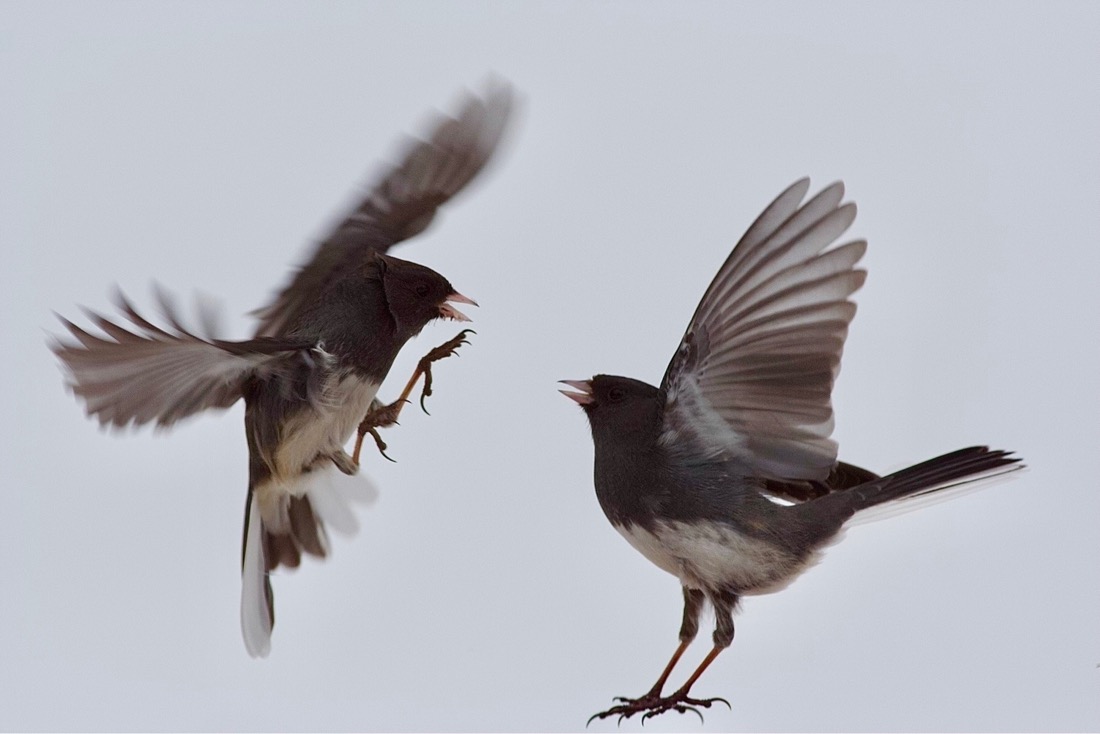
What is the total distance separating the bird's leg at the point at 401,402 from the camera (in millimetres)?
2035

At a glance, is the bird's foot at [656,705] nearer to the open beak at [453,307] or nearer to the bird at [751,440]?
the bird at [751,440]

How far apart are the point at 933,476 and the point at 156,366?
3.76ft

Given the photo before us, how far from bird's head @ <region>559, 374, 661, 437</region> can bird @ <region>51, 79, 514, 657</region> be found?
247 millimetres

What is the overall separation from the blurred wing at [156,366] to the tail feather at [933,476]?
0.91 m

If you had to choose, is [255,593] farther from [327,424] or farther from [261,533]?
[327,424]

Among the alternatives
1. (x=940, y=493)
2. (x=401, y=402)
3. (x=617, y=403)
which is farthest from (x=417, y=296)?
(x=940, y=493)

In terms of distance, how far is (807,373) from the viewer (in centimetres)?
173

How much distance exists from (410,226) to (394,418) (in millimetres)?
362

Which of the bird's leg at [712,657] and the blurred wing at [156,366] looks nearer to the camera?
the blurred wing at [156,366]

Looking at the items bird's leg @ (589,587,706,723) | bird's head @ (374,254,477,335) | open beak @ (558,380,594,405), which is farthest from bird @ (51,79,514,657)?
bird's leg @ (589,587,706,723)

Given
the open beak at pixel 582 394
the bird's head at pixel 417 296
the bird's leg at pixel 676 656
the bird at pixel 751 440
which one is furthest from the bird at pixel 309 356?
the bird's leg at pixel 676 656

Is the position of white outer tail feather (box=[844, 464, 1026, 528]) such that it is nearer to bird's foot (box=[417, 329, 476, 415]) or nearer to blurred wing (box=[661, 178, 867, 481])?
blurred wing (box=[661, 178, 867, 481])

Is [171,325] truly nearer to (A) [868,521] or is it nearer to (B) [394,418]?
(B) [394,418]

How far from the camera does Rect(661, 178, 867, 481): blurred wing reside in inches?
66.2
